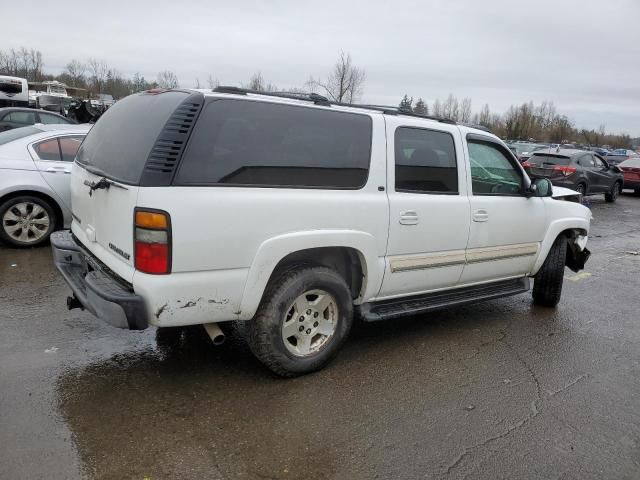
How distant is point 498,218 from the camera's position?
4.72 meters

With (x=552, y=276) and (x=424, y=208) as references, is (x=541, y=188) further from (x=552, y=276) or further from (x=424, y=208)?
(x=424, y=208)

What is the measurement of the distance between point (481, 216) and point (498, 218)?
0.26 m

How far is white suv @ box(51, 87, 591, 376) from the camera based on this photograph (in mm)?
3055

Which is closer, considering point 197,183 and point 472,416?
point 197,183

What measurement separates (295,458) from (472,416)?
1267 millimetres

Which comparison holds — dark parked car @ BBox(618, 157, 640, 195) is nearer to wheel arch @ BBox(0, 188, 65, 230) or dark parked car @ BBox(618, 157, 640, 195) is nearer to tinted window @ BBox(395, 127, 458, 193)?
tinted window @ BBox(395, 127, 458, 193)

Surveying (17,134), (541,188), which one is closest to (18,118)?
(17,134)

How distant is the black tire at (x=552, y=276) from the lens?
18.3 ft

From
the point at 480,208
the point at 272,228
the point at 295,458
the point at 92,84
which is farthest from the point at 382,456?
the point at 92,84

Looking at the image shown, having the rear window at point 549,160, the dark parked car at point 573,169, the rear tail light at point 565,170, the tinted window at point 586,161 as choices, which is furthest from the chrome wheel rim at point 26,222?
the tinted window at point 586,161

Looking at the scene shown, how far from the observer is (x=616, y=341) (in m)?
4.99

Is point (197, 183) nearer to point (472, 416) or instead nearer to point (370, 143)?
point (370, 143)

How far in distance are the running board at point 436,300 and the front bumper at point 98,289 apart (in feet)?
5.66

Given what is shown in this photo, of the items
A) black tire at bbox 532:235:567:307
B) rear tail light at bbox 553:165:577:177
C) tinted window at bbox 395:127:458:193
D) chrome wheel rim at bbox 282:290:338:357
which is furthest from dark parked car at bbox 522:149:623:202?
chrome wheel rim at bbox 282:290:338:357
